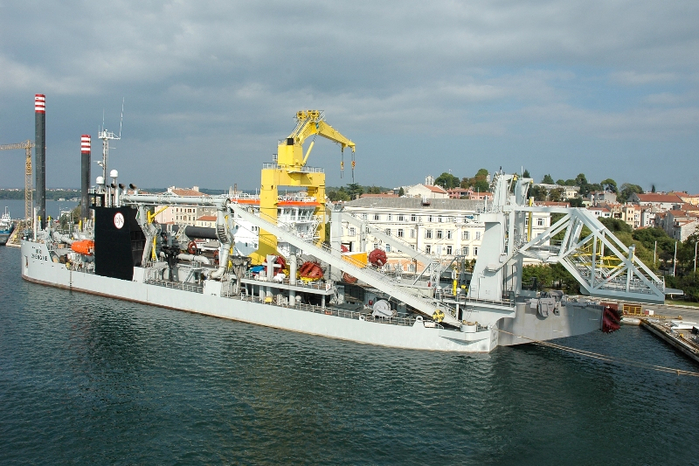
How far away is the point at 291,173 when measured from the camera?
33.5 m

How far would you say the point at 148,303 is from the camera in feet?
114

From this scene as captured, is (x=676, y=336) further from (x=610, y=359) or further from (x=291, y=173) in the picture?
(x=291, y=173)

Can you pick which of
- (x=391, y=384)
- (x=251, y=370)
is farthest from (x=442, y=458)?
(x=251, y=370)

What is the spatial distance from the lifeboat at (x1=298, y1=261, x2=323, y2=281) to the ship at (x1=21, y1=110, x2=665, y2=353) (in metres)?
0.07

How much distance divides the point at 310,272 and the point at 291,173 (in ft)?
23.3

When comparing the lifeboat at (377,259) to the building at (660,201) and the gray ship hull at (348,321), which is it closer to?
the gray ship hull at (348,321)

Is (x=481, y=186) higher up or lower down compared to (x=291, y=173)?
higher up

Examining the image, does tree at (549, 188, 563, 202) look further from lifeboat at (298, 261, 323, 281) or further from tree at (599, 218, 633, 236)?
lifeboat at (298, 261, 323, 281)

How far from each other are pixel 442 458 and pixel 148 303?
2478 centimetres

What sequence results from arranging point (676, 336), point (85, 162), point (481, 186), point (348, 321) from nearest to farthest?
point (348, 321) → point (676, 336) → point (85, 162) → point (481, 186)

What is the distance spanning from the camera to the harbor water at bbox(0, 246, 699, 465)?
16.4m

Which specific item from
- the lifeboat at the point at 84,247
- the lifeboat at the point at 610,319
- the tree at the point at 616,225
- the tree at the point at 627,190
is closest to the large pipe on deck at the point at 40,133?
the lifeboat at the point at 84,247

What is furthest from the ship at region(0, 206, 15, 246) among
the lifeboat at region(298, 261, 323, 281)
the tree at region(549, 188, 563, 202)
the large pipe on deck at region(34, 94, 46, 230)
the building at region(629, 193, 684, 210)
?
the building at region(629, 193, 684, 210)

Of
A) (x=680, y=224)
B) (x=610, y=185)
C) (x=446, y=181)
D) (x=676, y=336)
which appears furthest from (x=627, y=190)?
(x=676, y=336)
